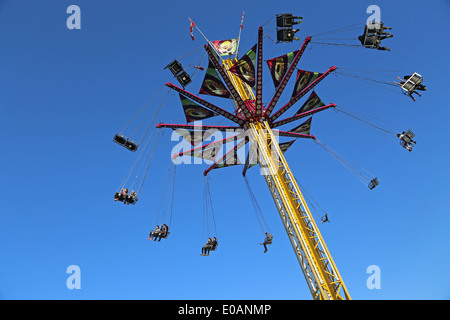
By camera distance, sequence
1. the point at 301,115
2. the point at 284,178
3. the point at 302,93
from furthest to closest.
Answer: the point at 301,115 < the point at 302,93 < the point at 284,178

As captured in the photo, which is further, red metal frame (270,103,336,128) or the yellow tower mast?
red metal frame (270,103,336,128)

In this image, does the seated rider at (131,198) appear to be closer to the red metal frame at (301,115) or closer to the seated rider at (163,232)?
the seated rider at (163,232)

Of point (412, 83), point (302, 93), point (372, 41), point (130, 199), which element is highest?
point (372, 41)

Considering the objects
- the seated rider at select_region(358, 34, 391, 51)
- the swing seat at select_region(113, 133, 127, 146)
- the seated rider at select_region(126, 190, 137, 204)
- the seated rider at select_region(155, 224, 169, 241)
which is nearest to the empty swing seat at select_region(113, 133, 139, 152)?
the swing seat at select_region(113, 133, 127, 146)

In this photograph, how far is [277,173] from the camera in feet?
45.2

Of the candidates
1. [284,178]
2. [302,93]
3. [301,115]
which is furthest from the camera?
[301,115]

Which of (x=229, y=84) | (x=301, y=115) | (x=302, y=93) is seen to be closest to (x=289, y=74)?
(x=302, y=93)

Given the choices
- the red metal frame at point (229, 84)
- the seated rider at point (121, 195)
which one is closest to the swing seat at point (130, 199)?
the seated rider at point (121, 195)

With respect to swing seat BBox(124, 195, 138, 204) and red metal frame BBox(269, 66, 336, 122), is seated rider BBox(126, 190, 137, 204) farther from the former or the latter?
red metal frame BBox(269, 66, 336, 122)

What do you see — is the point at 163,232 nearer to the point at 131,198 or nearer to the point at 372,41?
the point at 131,198
